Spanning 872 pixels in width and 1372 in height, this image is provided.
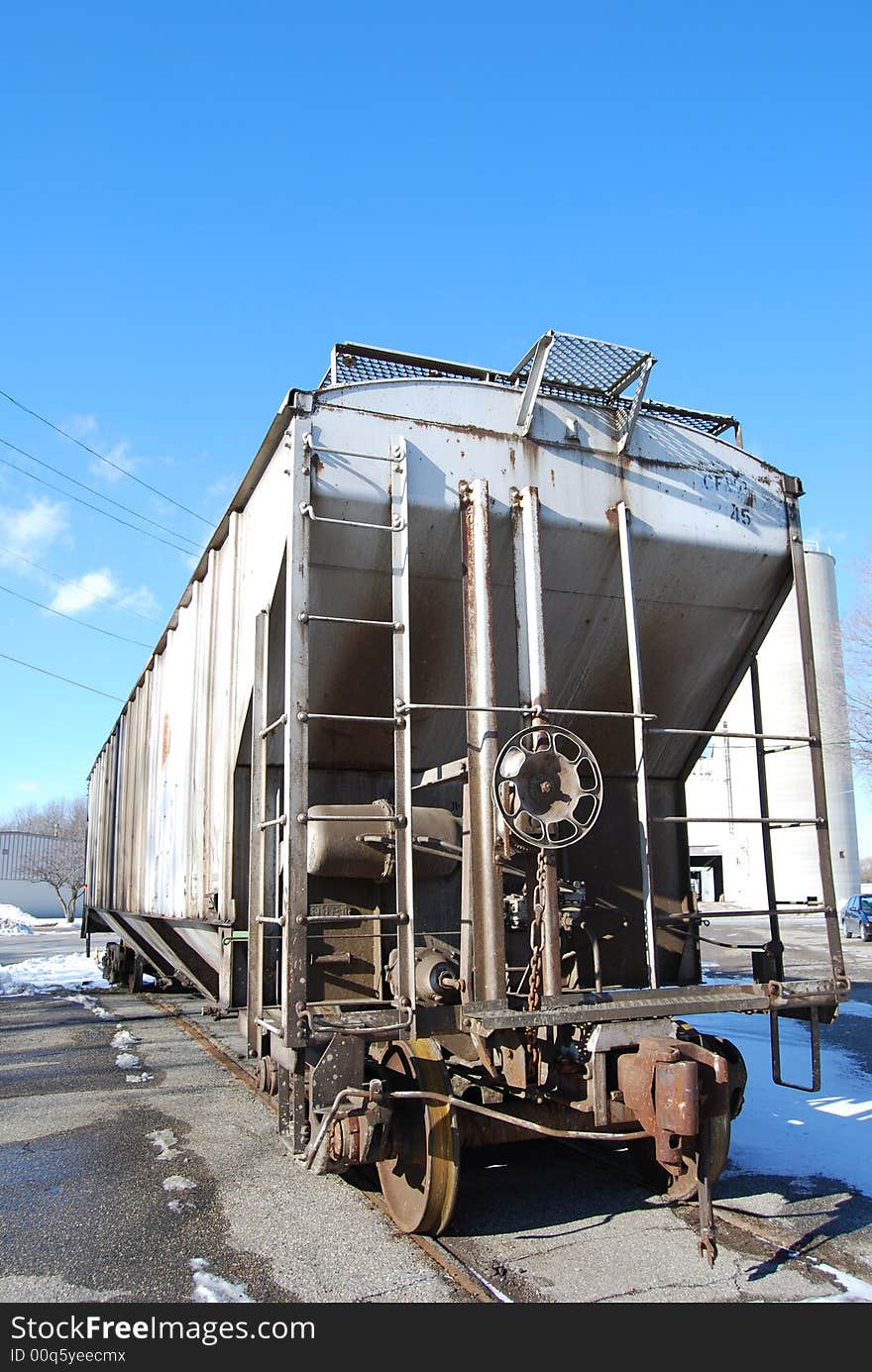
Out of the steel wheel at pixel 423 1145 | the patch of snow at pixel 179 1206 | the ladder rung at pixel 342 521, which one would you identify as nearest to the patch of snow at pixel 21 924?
the patch of snow at pixel 179 1206

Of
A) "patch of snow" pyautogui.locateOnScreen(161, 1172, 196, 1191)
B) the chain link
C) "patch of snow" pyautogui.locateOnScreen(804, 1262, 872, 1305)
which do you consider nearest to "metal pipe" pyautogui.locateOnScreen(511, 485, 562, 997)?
the chain link

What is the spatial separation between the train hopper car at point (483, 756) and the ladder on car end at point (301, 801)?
0.02 metres

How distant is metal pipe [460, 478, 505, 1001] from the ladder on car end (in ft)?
1.04

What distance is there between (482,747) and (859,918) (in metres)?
25.2

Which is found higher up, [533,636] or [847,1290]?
[533,636]

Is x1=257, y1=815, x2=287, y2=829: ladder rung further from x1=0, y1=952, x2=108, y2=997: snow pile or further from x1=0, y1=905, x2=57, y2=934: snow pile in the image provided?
x1=0, y1=905, x2=57, y2=934: snow pile

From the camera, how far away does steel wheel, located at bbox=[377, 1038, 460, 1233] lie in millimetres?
4277

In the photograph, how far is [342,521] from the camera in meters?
4.75

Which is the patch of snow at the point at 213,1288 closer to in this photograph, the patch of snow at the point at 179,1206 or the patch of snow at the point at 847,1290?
the patch of snow at the point at 179,1206

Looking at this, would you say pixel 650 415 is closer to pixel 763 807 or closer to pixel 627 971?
pixel 763 807

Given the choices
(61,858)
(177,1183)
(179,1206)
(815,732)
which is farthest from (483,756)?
(61,858)

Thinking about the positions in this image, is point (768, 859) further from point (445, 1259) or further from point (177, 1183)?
point (177, 1183)
